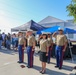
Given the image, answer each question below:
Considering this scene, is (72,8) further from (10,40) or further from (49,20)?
(49,20)

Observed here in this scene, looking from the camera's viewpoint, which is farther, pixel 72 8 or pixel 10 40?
pixel 10 40

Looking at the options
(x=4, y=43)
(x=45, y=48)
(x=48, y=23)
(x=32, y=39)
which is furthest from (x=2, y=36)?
(x=48, y=23)

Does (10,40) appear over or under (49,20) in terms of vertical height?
under

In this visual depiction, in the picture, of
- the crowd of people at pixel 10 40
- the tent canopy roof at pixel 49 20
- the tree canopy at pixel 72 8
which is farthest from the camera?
the tent canopy roof at pixel 49 20

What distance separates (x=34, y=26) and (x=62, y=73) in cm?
744

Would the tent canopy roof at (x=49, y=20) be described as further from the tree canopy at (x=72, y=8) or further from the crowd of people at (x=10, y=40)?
the tree canopy at (x=72, y=8)

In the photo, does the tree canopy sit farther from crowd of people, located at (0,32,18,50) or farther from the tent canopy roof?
the tent canopy roof

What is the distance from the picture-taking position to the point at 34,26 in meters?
14.4

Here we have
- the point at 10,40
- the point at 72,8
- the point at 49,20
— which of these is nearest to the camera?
the point at 72,8

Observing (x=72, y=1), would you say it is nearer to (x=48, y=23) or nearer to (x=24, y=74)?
(x=24, y=74)

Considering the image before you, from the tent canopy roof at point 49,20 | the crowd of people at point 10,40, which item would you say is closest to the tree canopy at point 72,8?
the crowd of people at point 10,40

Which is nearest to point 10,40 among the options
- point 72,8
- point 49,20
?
point 72,8

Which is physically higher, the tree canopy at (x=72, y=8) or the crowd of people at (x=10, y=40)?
the tree canopy at (x=72, y=8)

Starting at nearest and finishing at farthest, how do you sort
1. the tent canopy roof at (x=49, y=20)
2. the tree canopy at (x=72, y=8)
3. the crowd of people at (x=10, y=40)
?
1. the tree canopy at (x=72, y=8)
2. the crowd of people at (x=10, y=40)
3. the tent canopy roof at (x=49, y=20)
